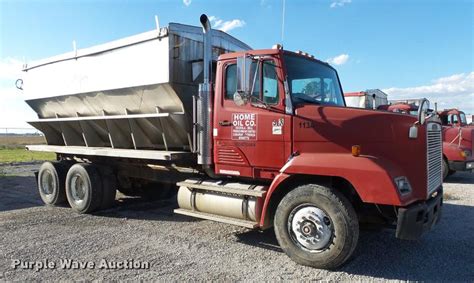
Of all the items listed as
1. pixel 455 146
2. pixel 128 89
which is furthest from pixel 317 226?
pixel 455 146

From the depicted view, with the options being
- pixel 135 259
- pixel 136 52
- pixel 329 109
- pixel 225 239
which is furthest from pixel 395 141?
pixel 136 52

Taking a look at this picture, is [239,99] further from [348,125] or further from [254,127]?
[348,125]

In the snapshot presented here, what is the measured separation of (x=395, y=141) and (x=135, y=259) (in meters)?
3.68

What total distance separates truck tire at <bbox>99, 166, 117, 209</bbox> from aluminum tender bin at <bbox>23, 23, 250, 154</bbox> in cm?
58

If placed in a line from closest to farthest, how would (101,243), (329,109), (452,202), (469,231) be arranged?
(329,109)
(101,243)
(469,231)
(452,202)

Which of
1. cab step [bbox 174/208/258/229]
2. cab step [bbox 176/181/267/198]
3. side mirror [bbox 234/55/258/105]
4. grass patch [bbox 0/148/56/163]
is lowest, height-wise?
grass patch [bbox 0/148/56/163]

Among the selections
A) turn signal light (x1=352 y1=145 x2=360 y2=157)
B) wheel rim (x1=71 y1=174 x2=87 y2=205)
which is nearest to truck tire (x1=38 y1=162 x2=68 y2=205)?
wheel rim (x1=71 y1=174 x2=87 y2=205)

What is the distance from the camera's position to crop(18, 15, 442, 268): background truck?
15.8ft

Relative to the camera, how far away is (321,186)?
5031mm

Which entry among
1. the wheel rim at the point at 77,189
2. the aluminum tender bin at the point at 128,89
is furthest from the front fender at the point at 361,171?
the wheel rim at the point at 77,189

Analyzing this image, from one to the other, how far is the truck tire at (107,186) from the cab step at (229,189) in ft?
7.97

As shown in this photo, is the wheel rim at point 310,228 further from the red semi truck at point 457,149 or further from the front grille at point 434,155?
the red semi truck at point 457,149

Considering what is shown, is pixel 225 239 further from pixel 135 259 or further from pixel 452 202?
pixel 452 202

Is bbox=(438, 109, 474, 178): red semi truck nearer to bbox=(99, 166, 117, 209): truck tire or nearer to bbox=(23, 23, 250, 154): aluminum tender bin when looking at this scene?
bbox=(23, 23, 250, 154): aluminum tender bin
